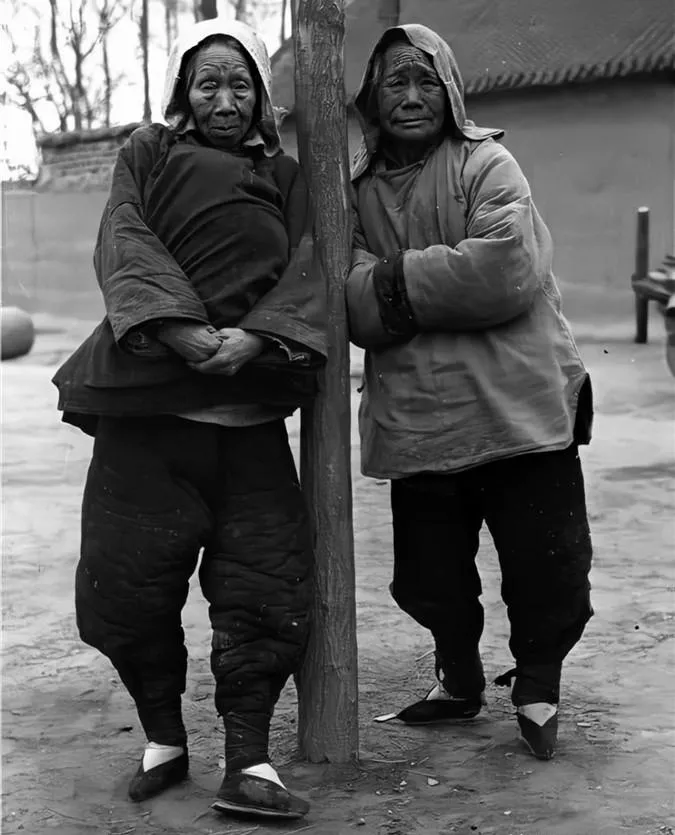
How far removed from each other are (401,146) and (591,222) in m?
11.5

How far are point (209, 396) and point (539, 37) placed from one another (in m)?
12.8

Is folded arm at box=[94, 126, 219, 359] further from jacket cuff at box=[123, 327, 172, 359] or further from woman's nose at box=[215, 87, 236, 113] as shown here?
woman's nose at box=[215, 87, 236, 113]

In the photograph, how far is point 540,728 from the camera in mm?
3385

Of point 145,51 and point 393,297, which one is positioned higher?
point 145,51

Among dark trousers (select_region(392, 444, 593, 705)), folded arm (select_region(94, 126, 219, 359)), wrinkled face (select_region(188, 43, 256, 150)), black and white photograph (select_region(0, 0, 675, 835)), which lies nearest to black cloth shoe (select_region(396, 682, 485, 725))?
black and white photograph (select_region(0, 0, 675, 835))

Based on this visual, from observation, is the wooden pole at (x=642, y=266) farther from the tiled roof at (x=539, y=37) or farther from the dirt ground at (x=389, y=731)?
the dirt ground at (x=389, y=731)

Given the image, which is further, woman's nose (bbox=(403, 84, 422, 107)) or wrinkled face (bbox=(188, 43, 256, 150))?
woman's nose (bbox=(403, 84, 422, 107))

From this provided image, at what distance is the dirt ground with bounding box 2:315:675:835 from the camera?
303cm

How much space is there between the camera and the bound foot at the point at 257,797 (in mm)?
2973

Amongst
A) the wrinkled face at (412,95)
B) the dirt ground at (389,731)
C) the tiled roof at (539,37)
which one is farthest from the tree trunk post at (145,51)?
the wrinkled face at (412,95)

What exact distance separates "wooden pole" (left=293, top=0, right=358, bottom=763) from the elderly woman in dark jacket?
15 centimetres

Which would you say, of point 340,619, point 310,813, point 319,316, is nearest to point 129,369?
point 319,316

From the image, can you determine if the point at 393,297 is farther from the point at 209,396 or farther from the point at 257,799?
the point at 257,799

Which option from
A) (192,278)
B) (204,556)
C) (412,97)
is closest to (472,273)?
(412,97)
